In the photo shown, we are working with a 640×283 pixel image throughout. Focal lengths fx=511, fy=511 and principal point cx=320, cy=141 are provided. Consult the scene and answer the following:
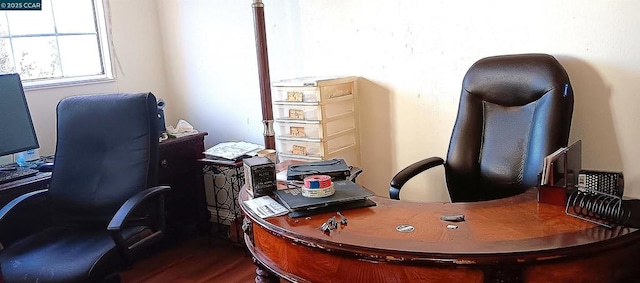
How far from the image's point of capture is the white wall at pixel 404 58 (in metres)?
1.90

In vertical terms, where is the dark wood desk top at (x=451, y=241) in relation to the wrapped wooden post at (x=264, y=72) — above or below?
below

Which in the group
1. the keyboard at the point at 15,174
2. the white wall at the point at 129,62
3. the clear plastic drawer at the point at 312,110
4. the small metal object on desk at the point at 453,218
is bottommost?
the small metal object on desk at the point at 453,218

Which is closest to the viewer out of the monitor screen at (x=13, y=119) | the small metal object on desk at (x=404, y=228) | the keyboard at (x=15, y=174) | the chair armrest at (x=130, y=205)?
the small metal object on desk at (x=404, y=228)

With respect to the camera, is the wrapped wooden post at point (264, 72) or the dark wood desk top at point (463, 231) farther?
the wrapped wooden post at point (264, 72)

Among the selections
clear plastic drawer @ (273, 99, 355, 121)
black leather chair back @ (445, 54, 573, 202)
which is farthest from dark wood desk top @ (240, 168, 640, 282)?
clear plastic drawer @ (273, 99, 355, 121)

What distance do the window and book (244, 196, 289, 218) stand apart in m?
1.90

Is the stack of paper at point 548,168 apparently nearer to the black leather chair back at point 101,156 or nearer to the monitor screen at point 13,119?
the black leather chair back at point 101,156

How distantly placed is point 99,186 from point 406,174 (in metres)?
1.35

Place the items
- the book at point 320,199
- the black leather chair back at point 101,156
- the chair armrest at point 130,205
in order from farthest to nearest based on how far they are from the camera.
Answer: the black leather chair back at point 101,156 → the chair armrest at point 130,205 → the book at point 320,199

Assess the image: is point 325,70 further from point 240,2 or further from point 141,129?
point 141,129

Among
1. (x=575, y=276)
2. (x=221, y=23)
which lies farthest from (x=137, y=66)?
(x=575, y=276)

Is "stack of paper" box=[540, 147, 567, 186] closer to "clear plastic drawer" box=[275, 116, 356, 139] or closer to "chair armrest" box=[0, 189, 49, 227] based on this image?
→ "clear plastic drawer" box=[275, 116, 356, 139]

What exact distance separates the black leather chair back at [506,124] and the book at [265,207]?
0.85 m

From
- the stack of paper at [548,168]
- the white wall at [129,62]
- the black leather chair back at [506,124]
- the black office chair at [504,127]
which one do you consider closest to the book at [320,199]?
the black office chair at [504,127]
